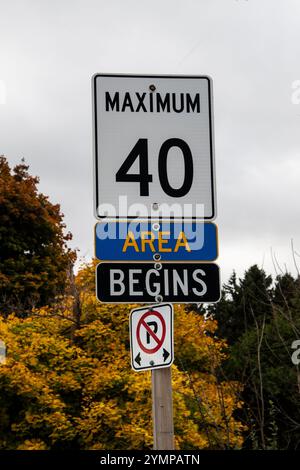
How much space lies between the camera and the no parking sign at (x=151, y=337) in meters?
3.88

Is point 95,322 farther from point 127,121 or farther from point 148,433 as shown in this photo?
point 127,121

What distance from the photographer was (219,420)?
532 inches

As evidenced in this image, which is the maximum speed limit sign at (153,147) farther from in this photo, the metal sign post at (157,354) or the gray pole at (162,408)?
the gray pole at (162,408)

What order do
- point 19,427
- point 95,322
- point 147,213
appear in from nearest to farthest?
point 147,213, point 19,427, point 95,322

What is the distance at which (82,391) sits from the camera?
13.4 meters

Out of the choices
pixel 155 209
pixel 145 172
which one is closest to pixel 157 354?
pixel 155 209

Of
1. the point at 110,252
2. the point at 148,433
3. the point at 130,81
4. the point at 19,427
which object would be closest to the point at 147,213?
the point at 110,252

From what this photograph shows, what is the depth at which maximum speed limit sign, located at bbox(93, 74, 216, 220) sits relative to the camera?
3.93 metres

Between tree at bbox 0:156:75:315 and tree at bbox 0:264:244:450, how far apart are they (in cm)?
1543

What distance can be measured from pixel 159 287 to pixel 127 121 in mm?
803

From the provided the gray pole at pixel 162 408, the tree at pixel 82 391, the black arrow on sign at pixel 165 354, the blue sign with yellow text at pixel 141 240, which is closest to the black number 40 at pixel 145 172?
the blue sign with yellow text at pixel 141 240

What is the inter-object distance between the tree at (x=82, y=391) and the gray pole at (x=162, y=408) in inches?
335

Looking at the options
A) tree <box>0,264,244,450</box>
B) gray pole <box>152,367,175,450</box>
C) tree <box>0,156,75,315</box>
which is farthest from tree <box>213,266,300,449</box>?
gray pole <box>152,367,175,450</box>

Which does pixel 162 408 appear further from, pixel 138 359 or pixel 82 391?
pixel 82 391
